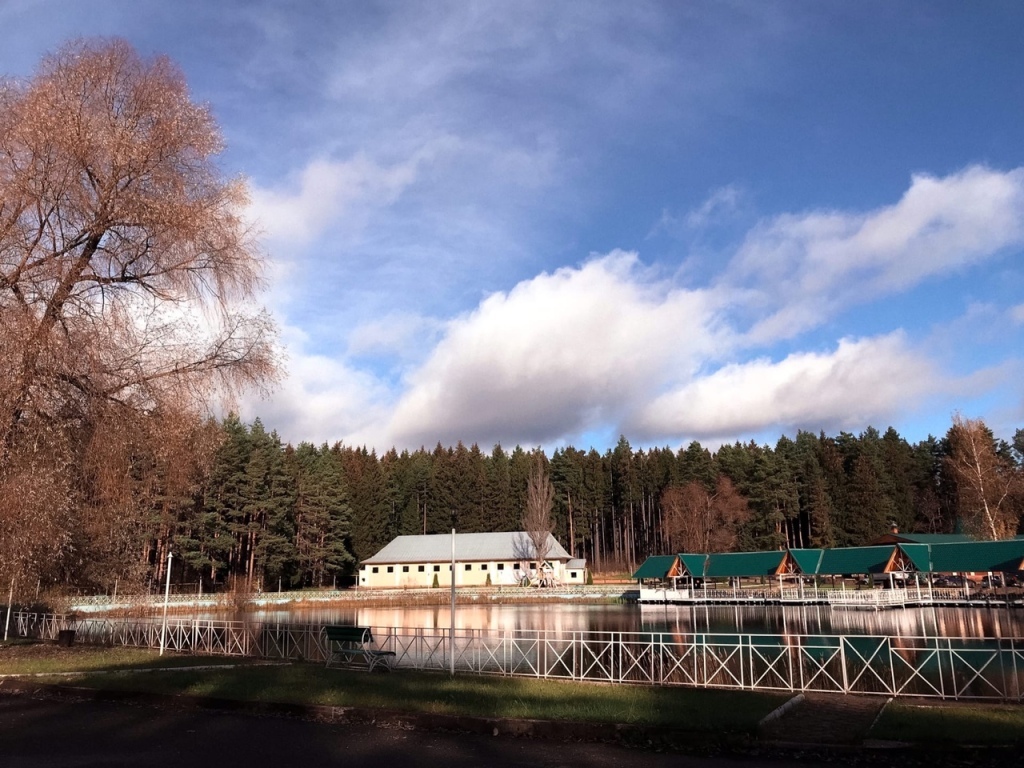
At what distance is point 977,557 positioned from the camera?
152 ft

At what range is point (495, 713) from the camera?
10.3m

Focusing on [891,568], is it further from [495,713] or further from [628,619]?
[495,713]

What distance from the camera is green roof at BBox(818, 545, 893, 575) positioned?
169ft

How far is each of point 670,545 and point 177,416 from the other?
268ft

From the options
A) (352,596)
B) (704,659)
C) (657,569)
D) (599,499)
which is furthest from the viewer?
(599,499)

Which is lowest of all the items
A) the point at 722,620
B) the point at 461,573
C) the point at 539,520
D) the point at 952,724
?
the point at 722,620

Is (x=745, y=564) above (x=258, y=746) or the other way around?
above

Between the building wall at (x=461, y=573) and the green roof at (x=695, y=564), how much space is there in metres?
16.9

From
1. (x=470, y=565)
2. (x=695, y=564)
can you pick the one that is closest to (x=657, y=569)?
(x=695, y=564)

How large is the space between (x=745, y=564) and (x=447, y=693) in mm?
47918

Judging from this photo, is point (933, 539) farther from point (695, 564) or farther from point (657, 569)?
point (657, 569)

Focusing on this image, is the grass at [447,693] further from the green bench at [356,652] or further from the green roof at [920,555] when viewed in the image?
the green roof at [920,555]

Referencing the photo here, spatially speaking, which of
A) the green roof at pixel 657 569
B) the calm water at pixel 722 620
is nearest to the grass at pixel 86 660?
the calm water at pixel 722 620

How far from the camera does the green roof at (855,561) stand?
51656mm
